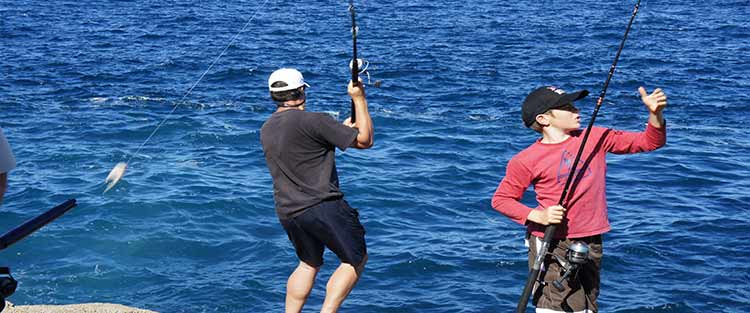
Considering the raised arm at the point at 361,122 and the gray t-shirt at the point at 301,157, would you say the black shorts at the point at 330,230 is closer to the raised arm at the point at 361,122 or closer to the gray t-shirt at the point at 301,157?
the gray t-shirt at the point at 301,157

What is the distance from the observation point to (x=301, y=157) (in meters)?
6.14

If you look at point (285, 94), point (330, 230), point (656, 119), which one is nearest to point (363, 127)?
point (285, 94)

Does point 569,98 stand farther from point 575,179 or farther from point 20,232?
point 20,232

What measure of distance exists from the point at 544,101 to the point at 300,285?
78.2 inches

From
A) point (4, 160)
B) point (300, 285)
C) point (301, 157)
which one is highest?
point (4, 160)

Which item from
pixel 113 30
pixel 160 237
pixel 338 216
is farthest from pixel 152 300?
pixel 113 30

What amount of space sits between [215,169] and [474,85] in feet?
25.3

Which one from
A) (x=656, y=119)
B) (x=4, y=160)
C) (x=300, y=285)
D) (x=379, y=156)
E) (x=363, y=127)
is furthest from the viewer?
(x=379, y=156)

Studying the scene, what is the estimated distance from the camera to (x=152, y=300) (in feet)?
34.7

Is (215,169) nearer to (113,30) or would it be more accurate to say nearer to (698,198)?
(698,198)

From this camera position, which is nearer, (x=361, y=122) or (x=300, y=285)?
(x=361, y=122)

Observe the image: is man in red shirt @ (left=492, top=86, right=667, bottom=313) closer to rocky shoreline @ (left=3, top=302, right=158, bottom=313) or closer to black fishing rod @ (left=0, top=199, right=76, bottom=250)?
black fishing rod @ (left=0, top=199, right=76, bottom=250)

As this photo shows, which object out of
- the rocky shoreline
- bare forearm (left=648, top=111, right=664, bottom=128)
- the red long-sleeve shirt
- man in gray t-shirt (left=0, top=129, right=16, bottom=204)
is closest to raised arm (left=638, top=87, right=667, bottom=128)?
bare forearm (left=648, top=111, right=664, bottom=128)

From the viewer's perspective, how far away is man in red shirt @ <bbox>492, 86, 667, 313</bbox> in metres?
5.63
